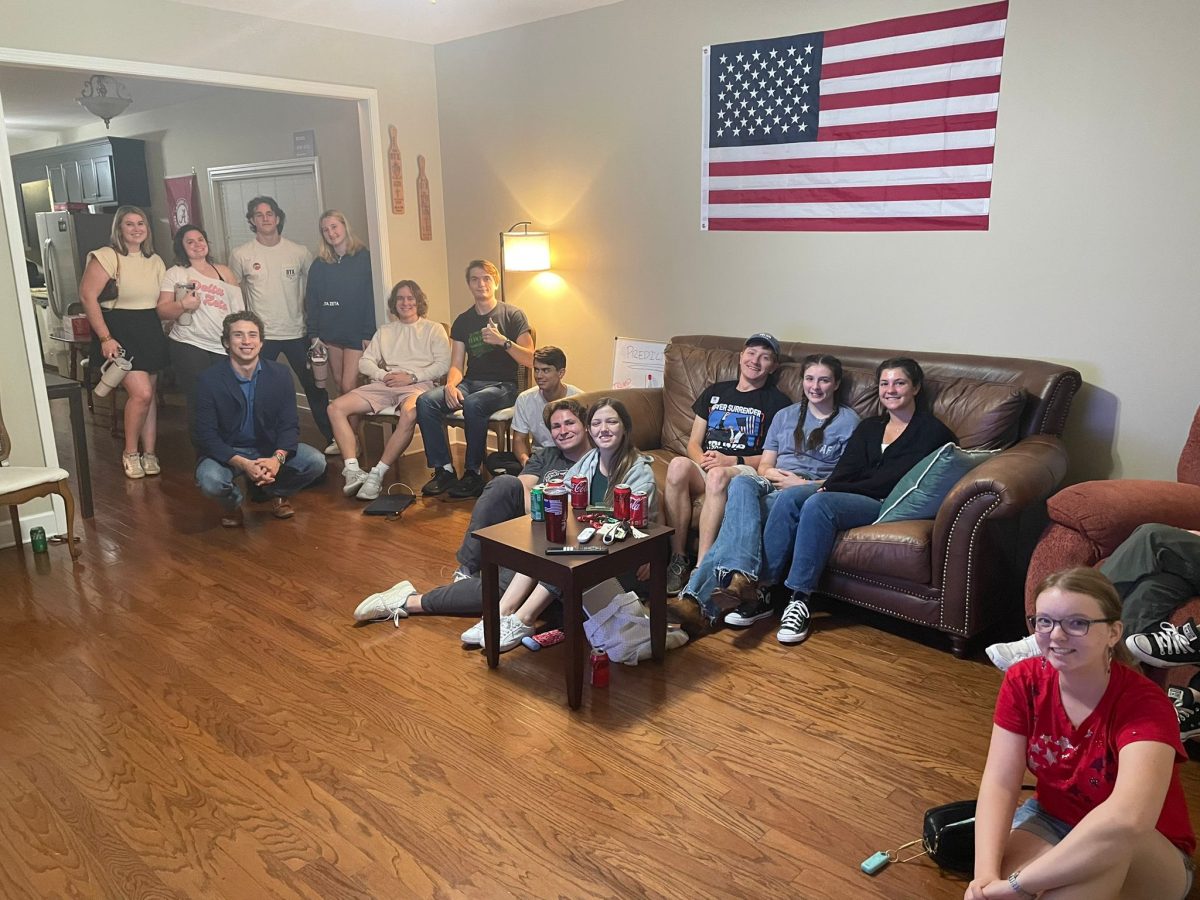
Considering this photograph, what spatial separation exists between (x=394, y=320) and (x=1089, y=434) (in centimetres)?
386

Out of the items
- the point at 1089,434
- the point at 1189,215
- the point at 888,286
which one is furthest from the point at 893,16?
the point at 1089,434

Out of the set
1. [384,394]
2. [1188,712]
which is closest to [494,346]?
[384,394]

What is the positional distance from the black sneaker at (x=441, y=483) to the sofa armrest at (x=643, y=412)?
1.05 meters

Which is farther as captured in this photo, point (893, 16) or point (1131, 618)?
point (893, 16)

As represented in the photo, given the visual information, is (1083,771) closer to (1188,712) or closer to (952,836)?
(952,836)

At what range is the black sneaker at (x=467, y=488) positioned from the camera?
5090 mm

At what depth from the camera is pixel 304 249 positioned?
20.5 ft

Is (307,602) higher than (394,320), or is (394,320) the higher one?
(394,320)

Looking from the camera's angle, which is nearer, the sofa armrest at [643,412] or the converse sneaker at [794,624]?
the converse sneaker at [794,624]

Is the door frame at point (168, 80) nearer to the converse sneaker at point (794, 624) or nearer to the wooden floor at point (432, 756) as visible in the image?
the wooden floor at point (432, 756)

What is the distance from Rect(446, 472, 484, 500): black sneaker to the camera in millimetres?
5090

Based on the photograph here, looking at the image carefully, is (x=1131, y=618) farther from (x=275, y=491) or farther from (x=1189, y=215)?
(x=275, y=491)

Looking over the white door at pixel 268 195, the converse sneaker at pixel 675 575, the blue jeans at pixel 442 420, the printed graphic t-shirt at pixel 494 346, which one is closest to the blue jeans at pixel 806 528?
the converse sneaker at pixel 675 575

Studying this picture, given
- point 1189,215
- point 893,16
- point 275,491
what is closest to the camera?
point 1189,215
